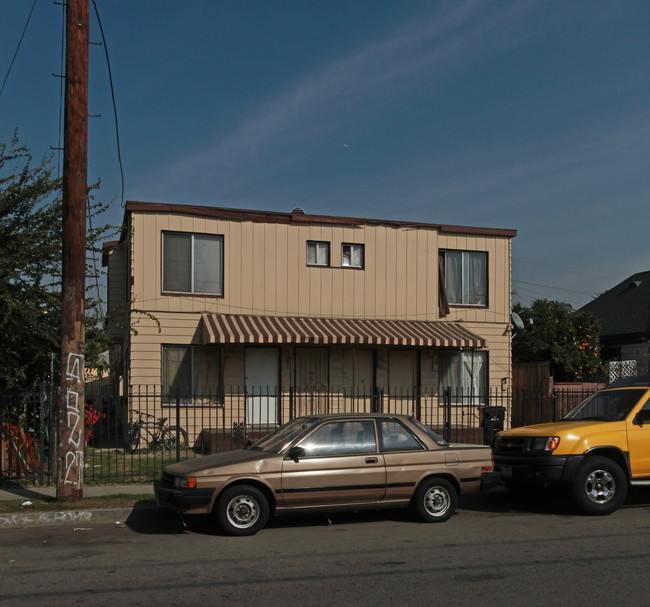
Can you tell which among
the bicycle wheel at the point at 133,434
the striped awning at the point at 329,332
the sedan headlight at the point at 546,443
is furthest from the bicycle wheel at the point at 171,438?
the sedan headlight at the point at 546,443

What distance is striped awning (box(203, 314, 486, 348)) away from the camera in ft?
55.7

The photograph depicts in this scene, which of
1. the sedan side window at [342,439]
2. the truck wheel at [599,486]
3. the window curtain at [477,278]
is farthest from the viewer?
the window curtain at [477,278]

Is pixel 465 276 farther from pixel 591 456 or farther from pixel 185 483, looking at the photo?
pixel 185 483

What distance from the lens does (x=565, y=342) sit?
25.2 meters

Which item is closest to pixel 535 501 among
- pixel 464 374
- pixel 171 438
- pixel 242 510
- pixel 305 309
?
pixel 242 510

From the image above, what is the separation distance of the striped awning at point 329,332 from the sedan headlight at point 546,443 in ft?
25.1

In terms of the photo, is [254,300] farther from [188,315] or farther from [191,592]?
[191,592]

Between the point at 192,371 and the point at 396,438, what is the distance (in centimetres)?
929

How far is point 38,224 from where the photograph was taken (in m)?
14.3

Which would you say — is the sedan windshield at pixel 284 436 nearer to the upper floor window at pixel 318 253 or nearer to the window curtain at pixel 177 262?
the window curtain at pixel 177 262

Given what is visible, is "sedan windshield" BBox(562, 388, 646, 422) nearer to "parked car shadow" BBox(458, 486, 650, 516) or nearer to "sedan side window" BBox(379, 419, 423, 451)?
"parked car shadow" BBox(458, 486, 650, 516)

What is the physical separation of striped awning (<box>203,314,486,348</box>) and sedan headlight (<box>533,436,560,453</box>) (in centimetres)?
764

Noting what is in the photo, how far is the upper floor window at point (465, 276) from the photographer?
20.4 metres

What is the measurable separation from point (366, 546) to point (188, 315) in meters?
10.8
